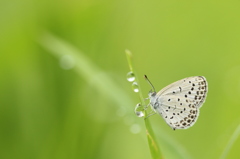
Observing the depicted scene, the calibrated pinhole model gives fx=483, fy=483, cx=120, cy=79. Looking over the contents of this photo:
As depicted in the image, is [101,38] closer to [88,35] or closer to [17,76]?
[88,35]

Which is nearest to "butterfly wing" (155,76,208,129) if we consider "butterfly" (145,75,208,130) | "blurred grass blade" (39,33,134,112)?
"butterfly" (145,75,208,130)

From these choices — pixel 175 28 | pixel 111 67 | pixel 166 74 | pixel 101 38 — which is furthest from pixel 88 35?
pixel 175 28

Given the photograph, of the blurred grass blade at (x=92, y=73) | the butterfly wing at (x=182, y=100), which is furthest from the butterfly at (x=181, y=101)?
the blurred grass blade at (x=92, y=73)

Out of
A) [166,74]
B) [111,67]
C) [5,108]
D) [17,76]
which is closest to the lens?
[5,108]

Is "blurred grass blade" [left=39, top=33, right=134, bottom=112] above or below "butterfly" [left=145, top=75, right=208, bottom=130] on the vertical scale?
above

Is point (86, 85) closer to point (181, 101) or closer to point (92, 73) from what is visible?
point (92, 73)

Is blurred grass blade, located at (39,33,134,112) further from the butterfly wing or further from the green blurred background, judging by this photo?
the butterfly wing

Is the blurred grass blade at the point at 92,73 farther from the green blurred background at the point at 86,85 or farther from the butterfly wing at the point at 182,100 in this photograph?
the butterfly wing at the point at 182,100

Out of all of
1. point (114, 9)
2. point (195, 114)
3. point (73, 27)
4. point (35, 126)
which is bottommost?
point (195, 114)
